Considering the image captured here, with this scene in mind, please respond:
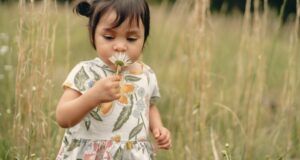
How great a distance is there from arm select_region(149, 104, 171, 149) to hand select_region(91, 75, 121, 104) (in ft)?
1.22

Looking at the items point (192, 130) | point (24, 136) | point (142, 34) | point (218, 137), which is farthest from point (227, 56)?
point (142, 34)

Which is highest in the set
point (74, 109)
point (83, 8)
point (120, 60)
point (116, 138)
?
point (83, 8)

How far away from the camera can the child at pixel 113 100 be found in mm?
2412

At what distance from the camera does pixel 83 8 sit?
8.32 ft

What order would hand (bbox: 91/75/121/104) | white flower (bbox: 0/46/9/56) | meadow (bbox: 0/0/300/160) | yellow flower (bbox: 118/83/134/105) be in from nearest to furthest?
hand (bbox: 91/75/121/104) → yellow flower (bbox: 118/83/134/105) → meadow (bbox: 0/0/300/160) → white flower (bbox: 0/46/9/56)

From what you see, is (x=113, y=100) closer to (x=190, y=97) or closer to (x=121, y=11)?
(x=121, y=11)

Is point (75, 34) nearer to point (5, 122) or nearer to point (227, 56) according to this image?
point (227, 56)

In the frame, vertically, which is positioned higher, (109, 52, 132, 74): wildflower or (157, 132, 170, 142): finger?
(109, 52, 132, 74): wildflower

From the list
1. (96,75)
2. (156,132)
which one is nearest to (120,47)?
(96,75)

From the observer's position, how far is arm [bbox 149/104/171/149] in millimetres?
2582

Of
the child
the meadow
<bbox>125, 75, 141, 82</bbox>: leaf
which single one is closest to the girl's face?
the child

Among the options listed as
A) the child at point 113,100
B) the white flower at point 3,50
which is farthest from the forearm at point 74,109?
the white flower at point 3,50

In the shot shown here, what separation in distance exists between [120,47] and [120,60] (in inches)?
2.4

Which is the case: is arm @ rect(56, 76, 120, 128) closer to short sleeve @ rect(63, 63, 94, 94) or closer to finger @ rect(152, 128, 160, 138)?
short sleeve @ rect(63, 63, 94, 94)
